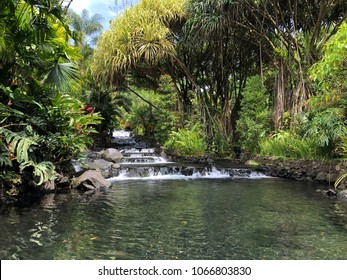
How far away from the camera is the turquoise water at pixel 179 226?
4062 mm

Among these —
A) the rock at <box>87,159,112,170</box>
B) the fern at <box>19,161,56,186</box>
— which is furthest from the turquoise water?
the rock at <box>87,159,112,170</box>

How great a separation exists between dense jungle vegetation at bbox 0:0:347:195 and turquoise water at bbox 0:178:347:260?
129cm

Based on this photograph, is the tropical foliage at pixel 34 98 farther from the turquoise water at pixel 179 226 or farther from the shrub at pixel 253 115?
the shrub at pixel 253 115

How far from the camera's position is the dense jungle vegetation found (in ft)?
21.7

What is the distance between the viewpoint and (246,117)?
45.4 ft

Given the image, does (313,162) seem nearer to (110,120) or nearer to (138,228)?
(138,228)

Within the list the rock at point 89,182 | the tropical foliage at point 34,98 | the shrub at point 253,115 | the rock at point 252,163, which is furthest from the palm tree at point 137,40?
the tropical foliage at point 34,98

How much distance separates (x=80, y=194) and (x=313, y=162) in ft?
21.0

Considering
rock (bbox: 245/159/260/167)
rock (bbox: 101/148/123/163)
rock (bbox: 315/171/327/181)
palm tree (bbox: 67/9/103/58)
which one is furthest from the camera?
palm tree (bbox: 67/9/103/58)

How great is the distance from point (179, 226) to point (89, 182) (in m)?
4.10

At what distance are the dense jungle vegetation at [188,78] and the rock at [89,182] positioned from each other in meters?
0.49

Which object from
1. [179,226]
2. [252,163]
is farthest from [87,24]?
[179,226]

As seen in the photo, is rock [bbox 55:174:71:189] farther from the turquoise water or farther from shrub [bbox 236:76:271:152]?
shrub [bbox 236:76:271:152]

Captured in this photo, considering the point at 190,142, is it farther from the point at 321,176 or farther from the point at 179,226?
the point at 179,226
